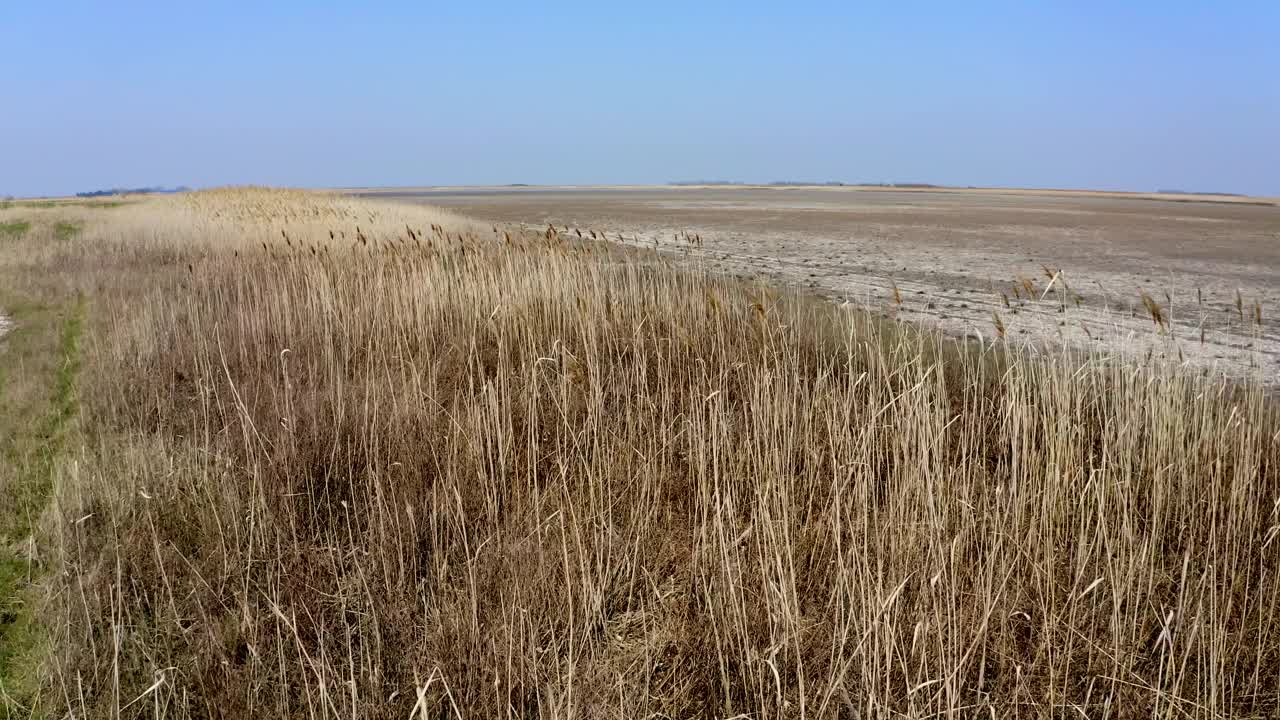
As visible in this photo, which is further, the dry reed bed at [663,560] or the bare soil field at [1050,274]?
the bare soil field at [1050,274]

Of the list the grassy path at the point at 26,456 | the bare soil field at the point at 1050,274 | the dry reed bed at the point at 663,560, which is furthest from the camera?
the bare soil field at the point at 1050,274

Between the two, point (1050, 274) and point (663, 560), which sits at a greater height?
point (1050, 274)

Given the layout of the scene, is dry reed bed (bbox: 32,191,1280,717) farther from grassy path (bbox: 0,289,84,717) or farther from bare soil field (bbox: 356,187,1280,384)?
bare soil field (bbox: 356,187,1280,384)

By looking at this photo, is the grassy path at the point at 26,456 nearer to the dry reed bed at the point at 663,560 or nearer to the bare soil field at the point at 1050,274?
the dry reed bed at the point at 663,560

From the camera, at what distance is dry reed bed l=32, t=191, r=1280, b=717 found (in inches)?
89.7

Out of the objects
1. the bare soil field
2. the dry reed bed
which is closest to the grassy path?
the dry reed bed

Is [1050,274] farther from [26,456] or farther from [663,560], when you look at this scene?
[26,456]

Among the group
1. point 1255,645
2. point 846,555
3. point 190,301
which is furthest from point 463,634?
point 190,301

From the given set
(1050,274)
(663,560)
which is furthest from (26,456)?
(1050,274)

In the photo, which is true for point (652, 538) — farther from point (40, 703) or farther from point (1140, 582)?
point (40, 703)

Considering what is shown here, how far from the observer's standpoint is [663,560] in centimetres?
297

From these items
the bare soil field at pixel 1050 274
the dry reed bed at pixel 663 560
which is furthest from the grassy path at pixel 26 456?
the bare soil field at pixel 1050 274

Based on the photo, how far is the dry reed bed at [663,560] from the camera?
228 centimetres

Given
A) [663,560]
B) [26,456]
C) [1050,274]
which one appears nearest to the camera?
[663,560]
